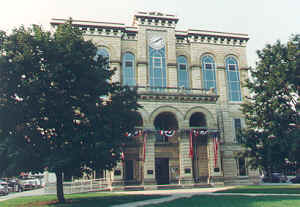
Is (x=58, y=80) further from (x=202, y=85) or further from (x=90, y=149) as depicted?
(x=202, y=85)

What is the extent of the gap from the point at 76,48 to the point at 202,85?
76.6ft

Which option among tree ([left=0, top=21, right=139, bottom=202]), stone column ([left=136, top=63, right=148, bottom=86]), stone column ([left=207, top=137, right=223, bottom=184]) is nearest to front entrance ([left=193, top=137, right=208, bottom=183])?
stone column ([left=207, top=137, right=223, bottom=184])

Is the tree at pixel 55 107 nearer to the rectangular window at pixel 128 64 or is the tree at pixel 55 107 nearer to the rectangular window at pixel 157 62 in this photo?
the rectangular window at pixel 128 64

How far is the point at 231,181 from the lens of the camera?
36.2 m

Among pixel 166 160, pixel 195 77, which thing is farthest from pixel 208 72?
pixel 166 160

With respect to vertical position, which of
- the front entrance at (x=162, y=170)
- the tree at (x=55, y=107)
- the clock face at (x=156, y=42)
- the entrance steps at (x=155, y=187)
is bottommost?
the entrance steps at (x=155, y=187)

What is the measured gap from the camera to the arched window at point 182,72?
39469mm

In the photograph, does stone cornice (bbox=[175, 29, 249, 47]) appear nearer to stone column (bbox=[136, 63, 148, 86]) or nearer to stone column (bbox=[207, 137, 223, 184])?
stone column (bbox=[136, 63, 148, 86])

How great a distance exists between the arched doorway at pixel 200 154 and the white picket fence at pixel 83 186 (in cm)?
1079

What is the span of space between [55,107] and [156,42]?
23.8 metres

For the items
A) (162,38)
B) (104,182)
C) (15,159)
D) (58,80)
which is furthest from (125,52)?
(15,159)

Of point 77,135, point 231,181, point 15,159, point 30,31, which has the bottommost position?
point 231,181

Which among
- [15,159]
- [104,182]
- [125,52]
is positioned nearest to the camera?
[15,159]

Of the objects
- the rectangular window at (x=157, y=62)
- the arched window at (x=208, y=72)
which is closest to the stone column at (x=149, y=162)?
the rectangular window at (x=157, y=62)
